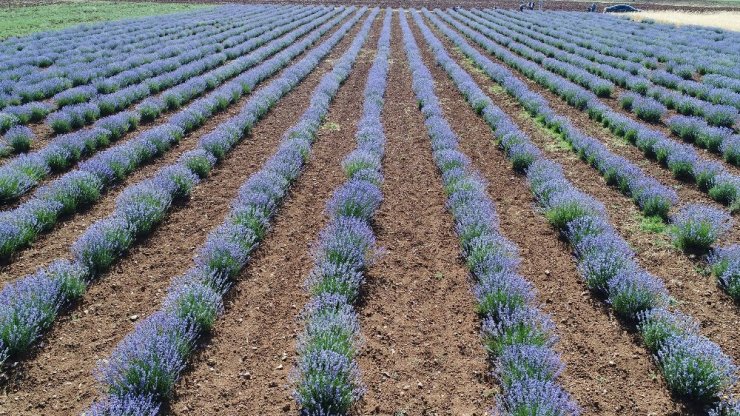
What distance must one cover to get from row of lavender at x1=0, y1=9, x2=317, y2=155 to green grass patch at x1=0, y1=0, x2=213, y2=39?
13610 mm

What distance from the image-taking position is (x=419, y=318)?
15.9ft

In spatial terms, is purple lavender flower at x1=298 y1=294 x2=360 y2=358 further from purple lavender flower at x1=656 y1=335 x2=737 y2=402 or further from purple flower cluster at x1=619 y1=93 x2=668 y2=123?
purple flower cluster at x1=619 y1=93 x2=668 y2=123

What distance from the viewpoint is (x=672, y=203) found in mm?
6895

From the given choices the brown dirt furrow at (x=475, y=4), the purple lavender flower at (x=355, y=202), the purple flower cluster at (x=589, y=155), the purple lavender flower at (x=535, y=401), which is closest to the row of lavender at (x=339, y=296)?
the purple lavender flower at (x=355, y=202)

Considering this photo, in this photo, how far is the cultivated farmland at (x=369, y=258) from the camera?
3828 mm

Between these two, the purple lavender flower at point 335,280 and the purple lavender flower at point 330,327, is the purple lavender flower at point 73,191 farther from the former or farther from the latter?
the purple lavender flower at point 330,327

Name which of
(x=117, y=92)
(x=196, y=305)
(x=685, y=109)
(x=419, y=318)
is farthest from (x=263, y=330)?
(x=685, y=109)

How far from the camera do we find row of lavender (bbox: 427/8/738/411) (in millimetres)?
3705

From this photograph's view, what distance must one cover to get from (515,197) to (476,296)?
123 inches

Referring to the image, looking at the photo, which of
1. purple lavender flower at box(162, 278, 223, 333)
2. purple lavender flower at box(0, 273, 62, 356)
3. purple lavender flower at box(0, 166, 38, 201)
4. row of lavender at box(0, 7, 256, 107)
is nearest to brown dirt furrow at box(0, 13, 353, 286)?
purple lavender flower at box(0, 273, 62, 356)

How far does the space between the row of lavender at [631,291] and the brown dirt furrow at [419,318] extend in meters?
1.39

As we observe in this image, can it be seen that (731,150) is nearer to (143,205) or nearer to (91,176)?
(143,205)

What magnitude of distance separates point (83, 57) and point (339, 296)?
16.7 metres

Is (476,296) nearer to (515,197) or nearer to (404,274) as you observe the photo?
(404,274)
